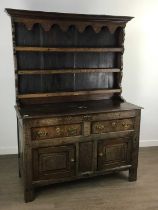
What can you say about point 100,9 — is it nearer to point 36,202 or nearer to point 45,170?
point 45,170

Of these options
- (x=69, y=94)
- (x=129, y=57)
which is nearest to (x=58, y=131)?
(x=69, y=94)

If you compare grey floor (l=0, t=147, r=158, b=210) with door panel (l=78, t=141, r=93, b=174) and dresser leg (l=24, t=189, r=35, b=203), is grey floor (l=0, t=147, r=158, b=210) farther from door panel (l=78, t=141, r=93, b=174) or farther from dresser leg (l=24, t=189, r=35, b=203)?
door panel (l=78, t=141, r=93, b=174)

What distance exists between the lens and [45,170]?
2430 mm

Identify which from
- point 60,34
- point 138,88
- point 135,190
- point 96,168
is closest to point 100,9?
point 60,34

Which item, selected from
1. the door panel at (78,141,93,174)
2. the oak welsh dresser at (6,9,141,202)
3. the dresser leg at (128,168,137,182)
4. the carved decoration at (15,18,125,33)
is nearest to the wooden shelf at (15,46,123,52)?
the oak welsh dresser at (6,9,141,202)

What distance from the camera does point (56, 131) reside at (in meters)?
2.38

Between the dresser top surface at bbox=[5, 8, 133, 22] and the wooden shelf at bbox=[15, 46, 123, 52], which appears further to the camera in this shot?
the wooden shelf at bbox=[15, 46, 123, 52]

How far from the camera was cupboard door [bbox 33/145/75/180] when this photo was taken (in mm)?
2385

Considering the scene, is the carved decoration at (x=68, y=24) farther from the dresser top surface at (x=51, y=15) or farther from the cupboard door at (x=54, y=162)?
the cupboard door at (x=54, y=162)

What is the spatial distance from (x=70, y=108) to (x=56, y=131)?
0.31 m

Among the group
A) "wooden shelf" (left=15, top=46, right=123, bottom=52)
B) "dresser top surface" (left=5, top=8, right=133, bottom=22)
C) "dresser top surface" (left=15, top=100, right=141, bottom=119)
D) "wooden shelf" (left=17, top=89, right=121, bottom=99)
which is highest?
"dresser top surface" (left=5, top=8, right=133, bottom=22)

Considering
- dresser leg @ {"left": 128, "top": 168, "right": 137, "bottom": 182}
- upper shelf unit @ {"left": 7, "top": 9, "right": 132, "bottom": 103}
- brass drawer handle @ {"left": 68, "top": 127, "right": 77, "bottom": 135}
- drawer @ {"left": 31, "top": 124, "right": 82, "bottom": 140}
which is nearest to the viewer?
drawer @ {"left": 31, "top": 124, "right": 82, "bottom": 140}

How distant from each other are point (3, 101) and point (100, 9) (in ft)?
5.57

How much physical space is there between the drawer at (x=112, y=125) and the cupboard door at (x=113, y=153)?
12 cm
